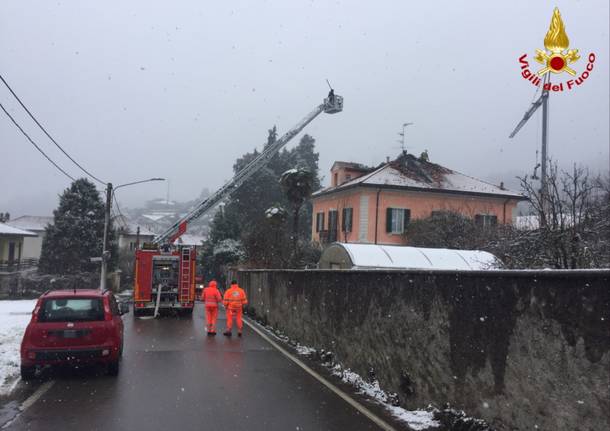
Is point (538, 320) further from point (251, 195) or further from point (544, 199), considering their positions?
point (251, 195)

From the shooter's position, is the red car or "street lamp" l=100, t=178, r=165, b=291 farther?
"street lamp" l=100, t=178, r=165, b=291

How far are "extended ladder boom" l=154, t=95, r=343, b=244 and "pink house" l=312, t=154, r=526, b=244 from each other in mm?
5478

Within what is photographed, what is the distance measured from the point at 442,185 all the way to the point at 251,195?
30872 millimetres

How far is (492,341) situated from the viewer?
6027 millimetres

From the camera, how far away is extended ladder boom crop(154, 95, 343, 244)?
110 ft

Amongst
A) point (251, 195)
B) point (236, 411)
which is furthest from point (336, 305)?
point (251, 195)

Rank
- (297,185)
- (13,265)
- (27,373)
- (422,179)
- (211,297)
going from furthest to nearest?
(13,265) < (422,179) < (297,185) < (211,297) < (27,373)

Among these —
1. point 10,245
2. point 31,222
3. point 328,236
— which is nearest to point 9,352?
point 328,236

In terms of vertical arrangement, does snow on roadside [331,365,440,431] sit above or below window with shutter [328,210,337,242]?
below

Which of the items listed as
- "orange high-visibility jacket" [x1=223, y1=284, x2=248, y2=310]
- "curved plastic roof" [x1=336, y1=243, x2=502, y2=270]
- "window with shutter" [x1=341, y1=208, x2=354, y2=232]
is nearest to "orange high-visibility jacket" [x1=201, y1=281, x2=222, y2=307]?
"orange high-visibility jacket" [x1=223, y1=284, x2=248, y2=310]

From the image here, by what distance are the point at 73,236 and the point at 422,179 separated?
3115 cm

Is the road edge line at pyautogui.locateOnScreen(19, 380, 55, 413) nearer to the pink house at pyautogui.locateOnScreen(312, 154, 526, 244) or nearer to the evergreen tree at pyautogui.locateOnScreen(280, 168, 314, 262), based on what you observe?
the pink house at pyautogui.locateOnScreen(312, 154, 526, 244)

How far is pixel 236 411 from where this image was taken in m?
7.42

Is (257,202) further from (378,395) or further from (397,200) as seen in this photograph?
(378,395)
